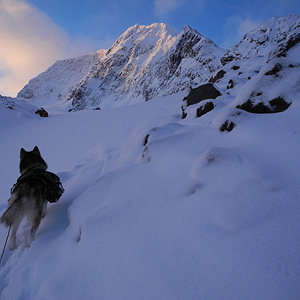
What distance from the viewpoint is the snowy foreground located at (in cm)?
103

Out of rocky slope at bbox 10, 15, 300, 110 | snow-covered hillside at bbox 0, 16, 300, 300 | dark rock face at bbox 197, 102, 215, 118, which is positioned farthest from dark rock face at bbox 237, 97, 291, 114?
dark rock face at bbox 197, 102, 215, 118

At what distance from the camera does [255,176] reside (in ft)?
4.95

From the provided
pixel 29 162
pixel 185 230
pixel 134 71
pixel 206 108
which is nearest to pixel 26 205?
pixel 29 162

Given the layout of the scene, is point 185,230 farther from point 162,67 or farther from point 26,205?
point 162,67

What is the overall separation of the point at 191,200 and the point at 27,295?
158 centimetres

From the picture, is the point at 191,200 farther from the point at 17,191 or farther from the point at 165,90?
the point at 165,90

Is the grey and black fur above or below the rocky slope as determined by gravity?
below

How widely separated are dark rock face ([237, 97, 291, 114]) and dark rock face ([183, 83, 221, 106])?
7.55ft

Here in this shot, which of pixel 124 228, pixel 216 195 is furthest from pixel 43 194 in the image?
pixel 216 195

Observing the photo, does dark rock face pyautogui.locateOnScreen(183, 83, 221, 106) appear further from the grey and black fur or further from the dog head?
the grey and black fur

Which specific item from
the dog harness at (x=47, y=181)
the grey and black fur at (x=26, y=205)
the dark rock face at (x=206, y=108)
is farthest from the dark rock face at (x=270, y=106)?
the grey and black fur at (x=26, y=205)

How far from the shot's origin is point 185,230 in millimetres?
1363

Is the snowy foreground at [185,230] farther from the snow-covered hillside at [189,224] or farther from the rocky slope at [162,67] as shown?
the rocky slope at [162,67]

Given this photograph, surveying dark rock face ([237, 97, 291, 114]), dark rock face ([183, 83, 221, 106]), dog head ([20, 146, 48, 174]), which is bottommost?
dog head ([20, 146, 48, 174])
